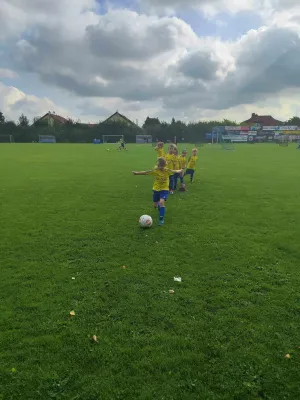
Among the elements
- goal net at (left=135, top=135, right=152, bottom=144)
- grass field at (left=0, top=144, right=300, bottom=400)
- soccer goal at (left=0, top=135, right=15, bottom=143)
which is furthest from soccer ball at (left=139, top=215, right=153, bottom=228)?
soccer goal at (left=0, top=135, right=15, bottom=143)

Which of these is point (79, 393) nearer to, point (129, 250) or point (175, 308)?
point (175, 308)

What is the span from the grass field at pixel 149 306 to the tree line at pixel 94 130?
81.9 m

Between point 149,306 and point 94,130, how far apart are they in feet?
293

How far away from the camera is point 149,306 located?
5414 mm

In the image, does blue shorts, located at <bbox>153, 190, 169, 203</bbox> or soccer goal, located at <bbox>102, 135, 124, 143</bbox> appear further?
soccer goal, located at <bbox>102, 135, 124, 143</bbox>

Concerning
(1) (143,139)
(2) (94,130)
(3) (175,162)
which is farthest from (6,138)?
(3) (175,162)

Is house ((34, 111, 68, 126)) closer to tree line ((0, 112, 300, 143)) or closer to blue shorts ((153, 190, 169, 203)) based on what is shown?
tree line ((0, 112, 300, 143))

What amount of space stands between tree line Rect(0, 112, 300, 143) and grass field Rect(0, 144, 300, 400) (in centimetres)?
8187

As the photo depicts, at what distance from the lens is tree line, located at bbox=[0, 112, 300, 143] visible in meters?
86.9

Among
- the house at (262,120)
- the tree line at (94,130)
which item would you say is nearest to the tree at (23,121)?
the tree line at (94,130)

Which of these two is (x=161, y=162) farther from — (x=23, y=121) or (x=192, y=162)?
(x=23, y=121)

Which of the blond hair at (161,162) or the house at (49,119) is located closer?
the blond hair at (161,162)

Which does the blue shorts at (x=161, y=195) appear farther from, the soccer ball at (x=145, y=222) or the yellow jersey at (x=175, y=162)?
the yellow jersey at (x=175, y=162)

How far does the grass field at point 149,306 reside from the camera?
3893 mm
